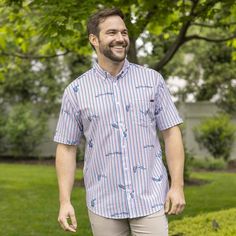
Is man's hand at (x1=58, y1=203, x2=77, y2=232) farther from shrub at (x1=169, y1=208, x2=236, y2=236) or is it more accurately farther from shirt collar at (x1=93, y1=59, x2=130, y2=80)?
shrub at (x1=169, y1=208, x2=236, y2=236)

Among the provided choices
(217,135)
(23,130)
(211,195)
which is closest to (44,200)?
(211,195)

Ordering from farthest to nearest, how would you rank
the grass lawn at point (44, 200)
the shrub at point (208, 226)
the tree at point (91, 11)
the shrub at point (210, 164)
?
the shrub at point (210, 164) → the grass lawn at point (44, 200) → the tree at point (91, 11) → the shrub at point (208, 226)

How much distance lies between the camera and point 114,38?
3316 millimetres

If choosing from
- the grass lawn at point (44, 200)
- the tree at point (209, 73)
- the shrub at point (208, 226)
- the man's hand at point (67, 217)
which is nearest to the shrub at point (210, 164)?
the grass lawn at point (44, 200)

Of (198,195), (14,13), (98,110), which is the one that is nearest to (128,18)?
(14,13)

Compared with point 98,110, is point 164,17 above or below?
above

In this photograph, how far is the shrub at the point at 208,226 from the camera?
5.90 meters

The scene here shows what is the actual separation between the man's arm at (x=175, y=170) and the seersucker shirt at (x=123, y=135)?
0.05 meters

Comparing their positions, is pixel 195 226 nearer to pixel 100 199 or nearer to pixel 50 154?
pixel 100 199

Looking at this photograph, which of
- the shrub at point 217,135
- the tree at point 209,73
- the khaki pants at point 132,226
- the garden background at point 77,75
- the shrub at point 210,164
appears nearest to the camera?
the khaki pants at point 132,226

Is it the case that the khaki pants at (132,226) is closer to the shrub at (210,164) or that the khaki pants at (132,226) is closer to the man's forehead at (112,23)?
the man's forehead at (112,23)

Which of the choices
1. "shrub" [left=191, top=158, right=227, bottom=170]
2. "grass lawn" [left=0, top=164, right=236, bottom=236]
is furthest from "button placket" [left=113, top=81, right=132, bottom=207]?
"shrub" [left=191, top=158, right=227, bottom=170]

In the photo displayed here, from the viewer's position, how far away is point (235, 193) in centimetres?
1141

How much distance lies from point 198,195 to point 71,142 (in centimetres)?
779
